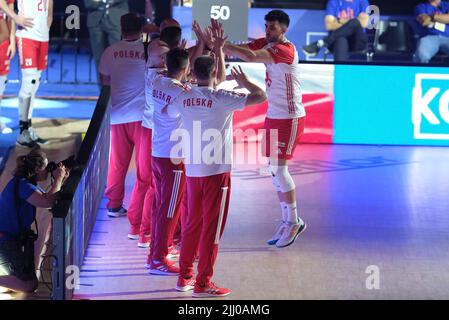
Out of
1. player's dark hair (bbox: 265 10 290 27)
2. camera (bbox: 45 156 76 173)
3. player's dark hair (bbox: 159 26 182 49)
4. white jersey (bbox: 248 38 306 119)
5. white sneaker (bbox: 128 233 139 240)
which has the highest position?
player's dark hair (bbox: 265 10 290 27)

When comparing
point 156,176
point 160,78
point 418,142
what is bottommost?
point 418,142

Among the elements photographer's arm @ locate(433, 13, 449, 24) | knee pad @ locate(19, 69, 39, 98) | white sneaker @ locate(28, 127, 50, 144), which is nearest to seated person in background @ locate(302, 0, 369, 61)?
photographer's arm @ locate(433, 13, 449, 24)

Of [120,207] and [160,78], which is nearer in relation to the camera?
[160,78]

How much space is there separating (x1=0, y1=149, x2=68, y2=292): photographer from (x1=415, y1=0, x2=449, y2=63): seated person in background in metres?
8.94

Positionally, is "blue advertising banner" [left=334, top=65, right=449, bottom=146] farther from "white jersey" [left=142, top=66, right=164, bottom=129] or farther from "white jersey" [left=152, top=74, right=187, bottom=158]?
"white jersey" [left=152, top=74, right=187, bottom=158]

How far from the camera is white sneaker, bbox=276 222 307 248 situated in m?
9.59

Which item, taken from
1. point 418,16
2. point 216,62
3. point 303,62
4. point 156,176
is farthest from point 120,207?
point 418,16

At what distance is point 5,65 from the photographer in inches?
518

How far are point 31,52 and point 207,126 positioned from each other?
582 centimetres

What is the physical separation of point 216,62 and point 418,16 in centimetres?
821

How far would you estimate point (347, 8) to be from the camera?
1619 cm

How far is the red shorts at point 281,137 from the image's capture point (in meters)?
9.70

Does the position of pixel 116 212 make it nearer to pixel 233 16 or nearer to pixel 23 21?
pixel 233 16
